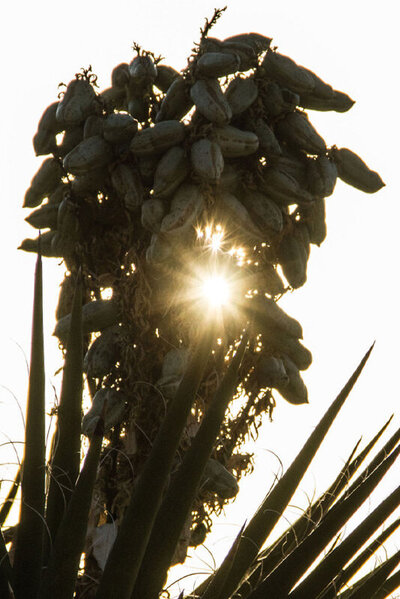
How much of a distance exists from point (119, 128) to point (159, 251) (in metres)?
0.35

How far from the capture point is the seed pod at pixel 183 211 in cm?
234

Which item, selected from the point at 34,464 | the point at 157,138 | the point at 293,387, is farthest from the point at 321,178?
the point at 34,464

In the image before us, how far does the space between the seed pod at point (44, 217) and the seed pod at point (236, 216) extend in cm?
47

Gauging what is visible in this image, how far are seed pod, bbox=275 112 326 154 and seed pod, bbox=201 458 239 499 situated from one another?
0.88m

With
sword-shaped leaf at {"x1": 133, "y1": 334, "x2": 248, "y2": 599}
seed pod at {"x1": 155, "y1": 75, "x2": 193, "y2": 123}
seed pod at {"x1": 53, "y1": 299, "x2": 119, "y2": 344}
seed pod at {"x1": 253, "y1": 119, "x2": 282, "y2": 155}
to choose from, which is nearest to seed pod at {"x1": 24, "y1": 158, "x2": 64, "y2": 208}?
seed pod at {"x1": 155, "y1": 75, "x2": 193, "y2": 123}

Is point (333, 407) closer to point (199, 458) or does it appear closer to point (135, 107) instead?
point (199, 458)

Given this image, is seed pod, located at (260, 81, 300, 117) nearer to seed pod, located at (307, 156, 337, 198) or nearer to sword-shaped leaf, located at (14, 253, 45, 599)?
seed pod, located at (307, 156, 337, 198)

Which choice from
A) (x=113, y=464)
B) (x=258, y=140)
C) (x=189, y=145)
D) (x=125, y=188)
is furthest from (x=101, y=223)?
(x=113, y=464)

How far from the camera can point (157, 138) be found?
2412 millimetres

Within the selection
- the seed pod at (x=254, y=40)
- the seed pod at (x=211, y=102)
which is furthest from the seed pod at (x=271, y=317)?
the seed pod at (x=254, y=40)

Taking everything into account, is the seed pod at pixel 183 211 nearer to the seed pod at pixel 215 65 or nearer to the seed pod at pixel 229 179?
the seed pod at pixel 229 179

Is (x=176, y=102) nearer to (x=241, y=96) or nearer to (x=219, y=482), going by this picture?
(x=241, y=96)

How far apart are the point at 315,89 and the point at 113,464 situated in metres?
1.19

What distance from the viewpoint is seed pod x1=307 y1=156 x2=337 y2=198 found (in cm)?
254
